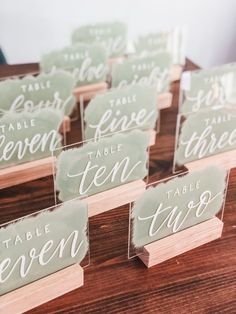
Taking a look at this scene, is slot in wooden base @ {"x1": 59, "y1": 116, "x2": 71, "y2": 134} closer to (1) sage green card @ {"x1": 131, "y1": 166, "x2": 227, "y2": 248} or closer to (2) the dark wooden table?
(2) the dark wooden table

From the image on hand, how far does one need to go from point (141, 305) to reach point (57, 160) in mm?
294

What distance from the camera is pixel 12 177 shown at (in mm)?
1022

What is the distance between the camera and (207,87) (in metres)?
1.26

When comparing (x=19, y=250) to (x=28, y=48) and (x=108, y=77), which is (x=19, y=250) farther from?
(x=28, y=48)

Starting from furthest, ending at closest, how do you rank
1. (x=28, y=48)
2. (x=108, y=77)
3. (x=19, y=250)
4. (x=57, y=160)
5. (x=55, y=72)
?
Result: (x=28, y=48) < (x=108, y=77) < (x=55, y=72) < (x=57, y=160) < (x=19, y=250)

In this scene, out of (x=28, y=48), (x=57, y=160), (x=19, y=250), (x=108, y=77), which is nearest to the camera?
(x=19, y=250)

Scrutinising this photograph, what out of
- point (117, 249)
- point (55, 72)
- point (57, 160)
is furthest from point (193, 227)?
point (55, 72)

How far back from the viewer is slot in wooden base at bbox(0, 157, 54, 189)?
3.34ft

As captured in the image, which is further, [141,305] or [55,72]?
[55,72]

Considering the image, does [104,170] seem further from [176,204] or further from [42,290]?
[42,290]

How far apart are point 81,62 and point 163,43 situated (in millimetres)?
322

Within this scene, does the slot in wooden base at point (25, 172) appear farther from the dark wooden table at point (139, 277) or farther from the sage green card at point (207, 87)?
the sage green card at point (207, 87)

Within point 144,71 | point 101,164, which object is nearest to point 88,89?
point 144,71

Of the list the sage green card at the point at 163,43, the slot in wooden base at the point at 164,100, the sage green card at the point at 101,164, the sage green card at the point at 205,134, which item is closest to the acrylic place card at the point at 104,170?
the sage green card at the point at 101,164
